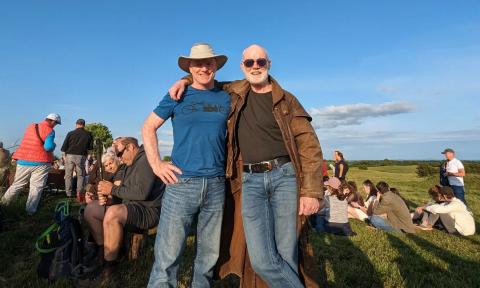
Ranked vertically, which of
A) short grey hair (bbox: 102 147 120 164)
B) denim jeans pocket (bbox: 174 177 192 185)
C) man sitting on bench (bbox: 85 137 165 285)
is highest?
short grey hair (bbox: 102 147 120 164)

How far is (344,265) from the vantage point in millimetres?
5383

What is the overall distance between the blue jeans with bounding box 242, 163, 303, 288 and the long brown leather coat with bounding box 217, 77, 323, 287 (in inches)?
4.5

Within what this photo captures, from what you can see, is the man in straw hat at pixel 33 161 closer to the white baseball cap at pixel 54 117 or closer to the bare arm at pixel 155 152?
the white baseball cap at pixel 54 117

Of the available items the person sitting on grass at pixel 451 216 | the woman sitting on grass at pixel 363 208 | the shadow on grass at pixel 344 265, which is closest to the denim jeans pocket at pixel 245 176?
the shadow on grass at pixel 344 265

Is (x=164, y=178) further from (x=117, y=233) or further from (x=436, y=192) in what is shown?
(x=436, y=192)

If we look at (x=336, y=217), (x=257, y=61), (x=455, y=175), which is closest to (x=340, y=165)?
(x=455, y=175)

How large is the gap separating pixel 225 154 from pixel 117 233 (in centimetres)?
201

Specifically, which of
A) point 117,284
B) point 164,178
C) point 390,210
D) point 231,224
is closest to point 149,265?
point 117,284

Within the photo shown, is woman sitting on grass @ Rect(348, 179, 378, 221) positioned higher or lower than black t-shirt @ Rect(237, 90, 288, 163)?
lower

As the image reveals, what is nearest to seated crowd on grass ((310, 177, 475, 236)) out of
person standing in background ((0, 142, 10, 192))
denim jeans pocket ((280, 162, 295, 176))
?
denim jeans pocket ((280, 162, 295, 176))

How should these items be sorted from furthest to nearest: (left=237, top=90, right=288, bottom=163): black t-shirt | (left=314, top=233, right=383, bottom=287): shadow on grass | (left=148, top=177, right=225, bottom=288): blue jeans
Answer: (left=314, top=233, right=383, bottom=287): shadow on grass → (left=237, top=90, right=288, bottom=163): black t-shirt → (left=148, top=177, right=225, bottom=288): blue jeans

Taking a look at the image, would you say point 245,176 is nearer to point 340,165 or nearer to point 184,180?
point 184,180

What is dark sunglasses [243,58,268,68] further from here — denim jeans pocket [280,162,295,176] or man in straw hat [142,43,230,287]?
denim jeans pocket [280,162,295,176]

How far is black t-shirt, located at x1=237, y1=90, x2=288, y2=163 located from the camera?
314 cm
